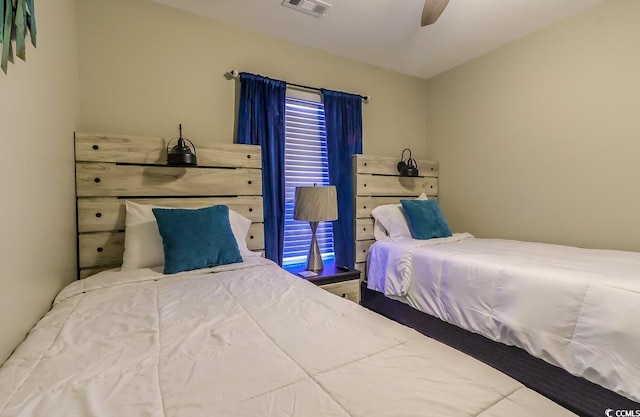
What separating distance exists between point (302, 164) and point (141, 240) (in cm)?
144

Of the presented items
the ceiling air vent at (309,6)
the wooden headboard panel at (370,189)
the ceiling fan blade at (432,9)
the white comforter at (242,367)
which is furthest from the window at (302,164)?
the white comforter at (242,367)

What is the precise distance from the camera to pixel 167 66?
2.15 meters

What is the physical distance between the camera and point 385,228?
2834 mm

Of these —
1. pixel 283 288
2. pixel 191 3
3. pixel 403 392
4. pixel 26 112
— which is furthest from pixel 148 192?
pixel 403 392

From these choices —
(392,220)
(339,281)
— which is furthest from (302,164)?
(339,281)

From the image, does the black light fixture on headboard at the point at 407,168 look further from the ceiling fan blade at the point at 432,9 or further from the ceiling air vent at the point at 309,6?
the ceiling air vent at the point at 309,6

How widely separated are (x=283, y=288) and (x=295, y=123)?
1723 mm

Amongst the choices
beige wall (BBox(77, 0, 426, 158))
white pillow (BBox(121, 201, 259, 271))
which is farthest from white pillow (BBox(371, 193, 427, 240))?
white pillow (BBox(121, 201, 259, 271))

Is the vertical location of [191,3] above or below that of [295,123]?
above

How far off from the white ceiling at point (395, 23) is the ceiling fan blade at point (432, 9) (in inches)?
14.4

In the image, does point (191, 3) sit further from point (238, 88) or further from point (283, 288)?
point (283, 288)

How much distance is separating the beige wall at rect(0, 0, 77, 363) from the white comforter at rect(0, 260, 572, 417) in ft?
0.48

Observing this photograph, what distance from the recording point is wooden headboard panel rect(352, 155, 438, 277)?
280 cm

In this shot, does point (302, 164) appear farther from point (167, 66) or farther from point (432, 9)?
point (432, 9)
